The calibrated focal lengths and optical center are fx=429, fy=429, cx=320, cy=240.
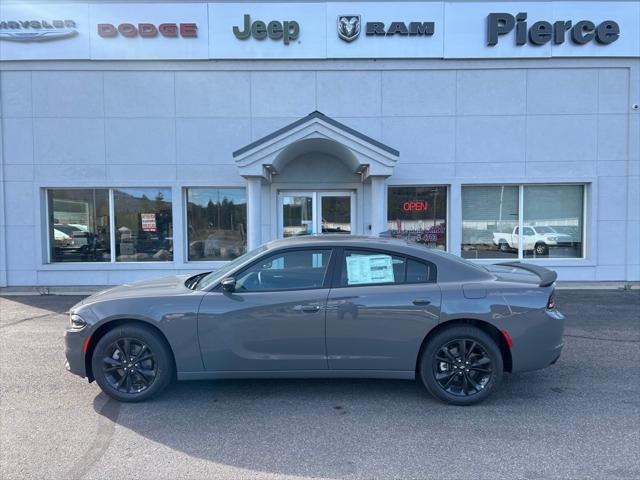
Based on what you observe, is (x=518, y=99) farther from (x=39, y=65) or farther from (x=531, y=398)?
(x=39, y=65)

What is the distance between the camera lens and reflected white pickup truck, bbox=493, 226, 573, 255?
1035 cm

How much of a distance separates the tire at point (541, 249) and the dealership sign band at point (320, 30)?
14.4ft

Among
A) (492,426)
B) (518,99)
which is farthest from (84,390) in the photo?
(518,99)

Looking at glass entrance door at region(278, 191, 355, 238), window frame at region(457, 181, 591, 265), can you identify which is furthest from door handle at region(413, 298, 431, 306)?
window frame at region(457, 181, 591, 265)

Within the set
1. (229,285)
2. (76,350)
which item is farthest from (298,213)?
(76,350)

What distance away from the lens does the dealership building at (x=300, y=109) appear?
32.3 ft

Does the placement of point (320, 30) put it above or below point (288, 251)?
above

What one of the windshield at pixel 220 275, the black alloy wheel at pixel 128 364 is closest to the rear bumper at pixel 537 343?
the windshield at pixel 220 275

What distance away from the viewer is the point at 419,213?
10.2m

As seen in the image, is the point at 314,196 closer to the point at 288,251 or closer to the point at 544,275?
the point at 288,251

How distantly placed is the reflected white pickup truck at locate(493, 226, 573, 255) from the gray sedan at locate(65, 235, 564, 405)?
21.8ft

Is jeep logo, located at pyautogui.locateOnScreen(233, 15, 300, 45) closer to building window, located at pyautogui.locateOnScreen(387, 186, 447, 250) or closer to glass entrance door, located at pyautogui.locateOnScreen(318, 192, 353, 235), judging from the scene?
glass entrance door, located at pyautogui.locateOnScreen(318, 192, 353, 235)

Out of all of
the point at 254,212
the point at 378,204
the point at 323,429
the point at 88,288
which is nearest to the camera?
the point at 323,429

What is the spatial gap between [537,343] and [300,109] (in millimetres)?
7641
